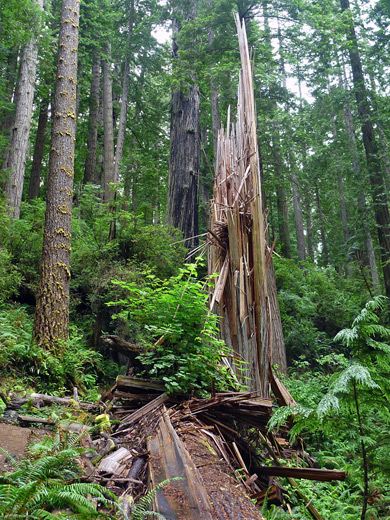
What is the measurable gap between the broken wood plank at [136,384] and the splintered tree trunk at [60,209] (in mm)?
2524

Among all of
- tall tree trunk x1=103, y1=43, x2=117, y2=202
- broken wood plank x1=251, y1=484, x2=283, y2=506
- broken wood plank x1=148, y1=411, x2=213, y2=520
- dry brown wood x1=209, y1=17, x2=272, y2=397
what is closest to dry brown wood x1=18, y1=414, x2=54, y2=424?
broken wood plank x1=148, y1=411, x2=213, y2=520

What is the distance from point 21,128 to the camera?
10.7 meters

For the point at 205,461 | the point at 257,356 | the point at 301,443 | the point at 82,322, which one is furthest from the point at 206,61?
the point at 205,461

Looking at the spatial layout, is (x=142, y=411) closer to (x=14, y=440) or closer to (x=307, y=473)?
(x=14, y=440)

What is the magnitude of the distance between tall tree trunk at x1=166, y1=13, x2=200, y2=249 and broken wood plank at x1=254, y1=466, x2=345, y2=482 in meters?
7.64

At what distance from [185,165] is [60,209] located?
18.8 ft

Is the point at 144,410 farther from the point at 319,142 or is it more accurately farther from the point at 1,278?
the point at 319,142

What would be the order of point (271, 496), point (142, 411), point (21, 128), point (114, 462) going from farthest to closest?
point (21, 128)
point (142, 411)
point (271, 496)
point (114, 462)

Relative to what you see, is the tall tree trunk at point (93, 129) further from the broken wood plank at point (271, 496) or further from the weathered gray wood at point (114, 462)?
the broken wood plank at point (271, 496)

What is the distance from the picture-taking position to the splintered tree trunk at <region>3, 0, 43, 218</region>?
33.3ft

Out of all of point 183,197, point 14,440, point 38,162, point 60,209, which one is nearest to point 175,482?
point 14,440

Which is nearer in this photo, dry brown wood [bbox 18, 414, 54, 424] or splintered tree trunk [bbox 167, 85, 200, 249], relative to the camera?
dry brown wood [bbox 18, 414, 54, 424]

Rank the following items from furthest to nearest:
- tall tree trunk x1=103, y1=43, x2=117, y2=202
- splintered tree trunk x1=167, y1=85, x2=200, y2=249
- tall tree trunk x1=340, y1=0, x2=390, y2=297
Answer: tall tree trunk x1=103, y1=43, x2=117, y2=202 → tall tree trunk x1=340, y1=0, x2=390, y2=297 → splintered tree trunk x1=167, y1=85, x2=200, y2=249

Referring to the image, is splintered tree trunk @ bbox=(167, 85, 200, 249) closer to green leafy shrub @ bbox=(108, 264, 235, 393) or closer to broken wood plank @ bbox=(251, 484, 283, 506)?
green leafy shrub @ bbox=(108, 264, 235, 393)
